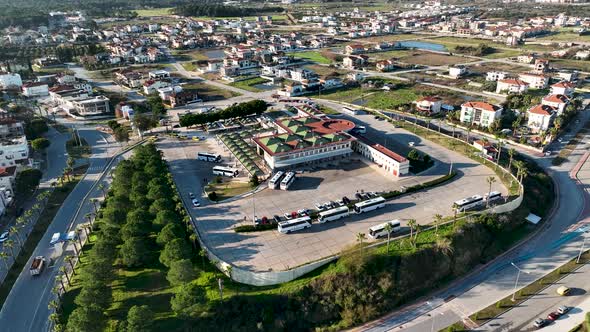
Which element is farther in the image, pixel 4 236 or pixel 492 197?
pixel 492 197

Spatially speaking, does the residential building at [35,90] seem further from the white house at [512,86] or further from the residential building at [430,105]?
the white house at [512,86]

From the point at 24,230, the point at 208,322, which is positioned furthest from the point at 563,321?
the point at 24,230

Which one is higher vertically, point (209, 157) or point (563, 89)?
point (563, 89)

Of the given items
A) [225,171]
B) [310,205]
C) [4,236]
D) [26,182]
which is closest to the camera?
[4,236]

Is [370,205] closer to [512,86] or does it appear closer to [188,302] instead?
[188,302]

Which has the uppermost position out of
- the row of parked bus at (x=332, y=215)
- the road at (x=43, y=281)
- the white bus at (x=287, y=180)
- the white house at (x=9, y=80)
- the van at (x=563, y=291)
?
the white house at (x=9, y=80)

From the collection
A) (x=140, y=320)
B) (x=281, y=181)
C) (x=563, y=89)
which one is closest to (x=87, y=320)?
(x=140, y=320)

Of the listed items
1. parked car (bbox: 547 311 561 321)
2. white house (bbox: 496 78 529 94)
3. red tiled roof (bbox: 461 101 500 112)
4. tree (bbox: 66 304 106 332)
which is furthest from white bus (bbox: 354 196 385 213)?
white house (bbox: 496 78 529 94)

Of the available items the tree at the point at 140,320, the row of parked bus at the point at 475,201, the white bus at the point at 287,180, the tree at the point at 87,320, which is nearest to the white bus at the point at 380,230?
the row of parked bus at the point at 475,201
